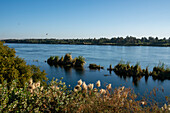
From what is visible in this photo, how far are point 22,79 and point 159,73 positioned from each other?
24.7 metres

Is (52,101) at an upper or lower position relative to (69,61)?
upper

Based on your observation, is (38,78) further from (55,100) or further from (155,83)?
(155,83)

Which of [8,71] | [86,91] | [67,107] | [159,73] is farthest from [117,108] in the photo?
[159,73]

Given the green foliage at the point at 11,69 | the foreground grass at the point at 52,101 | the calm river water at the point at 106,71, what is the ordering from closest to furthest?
the foreground grass at the point at 52,101, the green foliage at the point at 11,69, the calm river water at the point at 106,71

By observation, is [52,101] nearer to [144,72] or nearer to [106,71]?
[144,72]

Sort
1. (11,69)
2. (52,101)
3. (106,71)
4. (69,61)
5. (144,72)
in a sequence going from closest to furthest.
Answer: (52,101), (11,69), (144,72), (106,71), (69,61)

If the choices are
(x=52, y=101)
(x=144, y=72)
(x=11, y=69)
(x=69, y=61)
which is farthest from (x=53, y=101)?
(x=69, y=61)

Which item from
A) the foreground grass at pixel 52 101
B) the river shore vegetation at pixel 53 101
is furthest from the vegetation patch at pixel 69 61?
the foreground grass at pixel 52 101

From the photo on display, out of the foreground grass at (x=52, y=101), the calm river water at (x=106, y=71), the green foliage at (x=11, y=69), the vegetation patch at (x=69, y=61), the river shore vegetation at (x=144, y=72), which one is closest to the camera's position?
the foreground grass at (x=52, y=101)

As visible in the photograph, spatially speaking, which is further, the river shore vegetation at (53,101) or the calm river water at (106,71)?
the calm river water at (106,71)

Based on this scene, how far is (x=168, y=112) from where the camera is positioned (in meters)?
5.46

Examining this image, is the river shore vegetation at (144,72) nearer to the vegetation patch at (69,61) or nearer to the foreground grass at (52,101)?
the vegetation patch at (69,61)

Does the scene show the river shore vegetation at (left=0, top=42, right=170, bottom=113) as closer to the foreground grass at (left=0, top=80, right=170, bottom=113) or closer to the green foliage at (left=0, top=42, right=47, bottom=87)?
the foreground grass at (left=0, top=80, right=170, bottom=113)

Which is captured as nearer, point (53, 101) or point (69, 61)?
point (53, 101)
